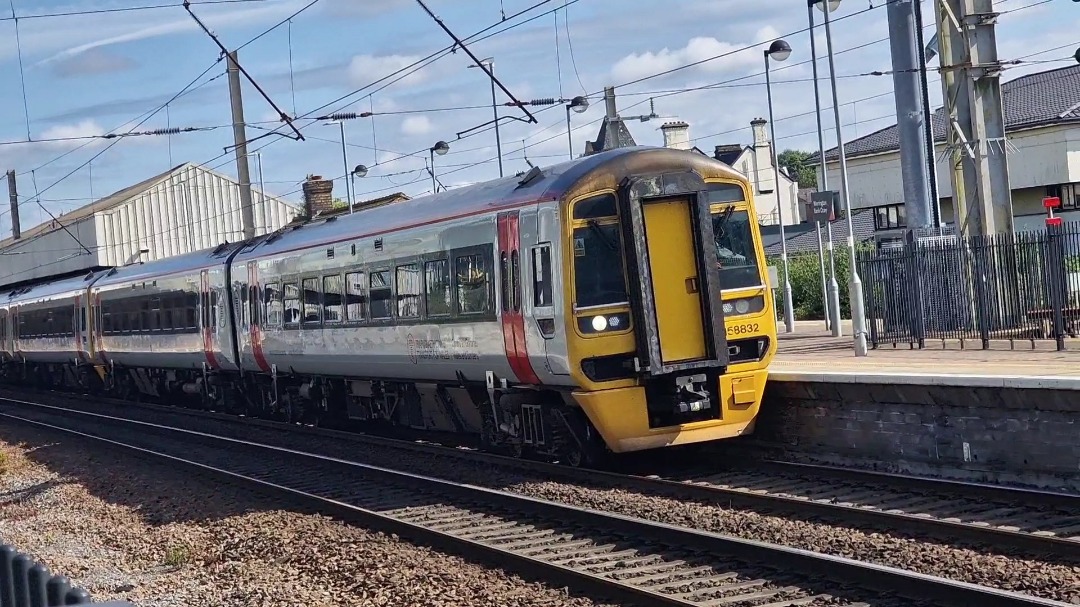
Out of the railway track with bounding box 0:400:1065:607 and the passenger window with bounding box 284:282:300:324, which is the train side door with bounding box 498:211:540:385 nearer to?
the railway track with bounding box 0:400:1065:607

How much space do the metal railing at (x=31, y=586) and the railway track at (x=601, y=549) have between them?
374cm

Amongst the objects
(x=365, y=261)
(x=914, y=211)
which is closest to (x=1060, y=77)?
(x=914, y=211)

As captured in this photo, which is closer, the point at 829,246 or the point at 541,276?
the point at 541,276

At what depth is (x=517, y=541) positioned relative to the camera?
10617mm

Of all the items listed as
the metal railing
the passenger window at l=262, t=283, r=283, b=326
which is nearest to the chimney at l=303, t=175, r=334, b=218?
the passenger window at l=262, t=283, r=283, b=326

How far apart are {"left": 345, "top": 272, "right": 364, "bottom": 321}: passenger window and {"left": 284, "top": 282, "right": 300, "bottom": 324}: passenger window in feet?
7.15

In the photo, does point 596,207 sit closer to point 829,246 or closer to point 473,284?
point 473,284

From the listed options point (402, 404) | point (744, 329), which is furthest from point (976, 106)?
point (402, 404)

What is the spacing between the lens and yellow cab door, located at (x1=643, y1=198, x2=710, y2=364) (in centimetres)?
1282

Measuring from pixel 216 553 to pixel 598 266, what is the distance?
14.8 ft

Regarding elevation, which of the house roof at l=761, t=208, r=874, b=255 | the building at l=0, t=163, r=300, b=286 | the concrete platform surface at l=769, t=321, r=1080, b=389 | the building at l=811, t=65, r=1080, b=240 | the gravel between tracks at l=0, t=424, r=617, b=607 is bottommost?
the gravel between tracks at l=0, t=424, r=617, b=607

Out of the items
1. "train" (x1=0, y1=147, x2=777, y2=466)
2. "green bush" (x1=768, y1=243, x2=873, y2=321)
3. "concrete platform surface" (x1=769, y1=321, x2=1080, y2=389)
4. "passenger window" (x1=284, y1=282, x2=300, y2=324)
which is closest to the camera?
"concrete platform surface" (x1=769, y1=321, x2=1080, y2=389)

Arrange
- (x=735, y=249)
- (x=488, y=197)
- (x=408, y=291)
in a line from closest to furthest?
1. (x=735, y=249)
2. (x=488, y=197)
3. (x=408, y=291)

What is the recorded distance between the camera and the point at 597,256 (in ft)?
42.5
